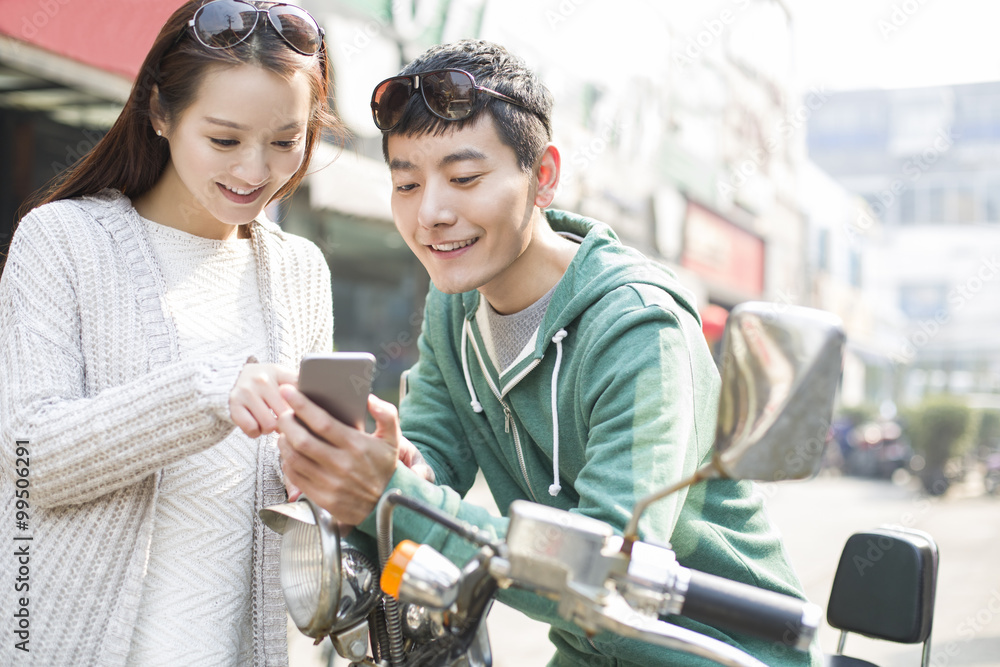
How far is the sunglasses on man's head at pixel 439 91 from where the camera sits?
1.53 meters

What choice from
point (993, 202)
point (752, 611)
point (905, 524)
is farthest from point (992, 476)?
point (993, 202)

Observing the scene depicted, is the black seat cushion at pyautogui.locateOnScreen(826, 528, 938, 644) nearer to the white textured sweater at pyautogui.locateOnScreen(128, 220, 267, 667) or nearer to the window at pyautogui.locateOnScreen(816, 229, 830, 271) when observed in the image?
the white textured sweater at pyautogui.locateOnScreen(128, 220, 267, 667)

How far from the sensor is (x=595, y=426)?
1417mm

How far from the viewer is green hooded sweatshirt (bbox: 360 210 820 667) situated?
1260mm

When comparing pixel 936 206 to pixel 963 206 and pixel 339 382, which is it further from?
pixel 339 382

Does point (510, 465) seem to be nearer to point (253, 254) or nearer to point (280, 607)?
point (280, 607)

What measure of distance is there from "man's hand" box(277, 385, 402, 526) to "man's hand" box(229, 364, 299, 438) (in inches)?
1.5

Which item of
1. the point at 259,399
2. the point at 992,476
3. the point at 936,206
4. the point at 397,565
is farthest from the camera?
the point at 936,206

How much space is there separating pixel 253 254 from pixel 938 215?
154 ft

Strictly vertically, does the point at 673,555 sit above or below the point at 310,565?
above

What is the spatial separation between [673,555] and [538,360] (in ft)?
2.34

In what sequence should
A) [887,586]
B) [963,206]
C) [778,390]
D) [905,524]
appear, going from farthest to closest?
[963,206] < [905,524] < [887,586] < [778,390]

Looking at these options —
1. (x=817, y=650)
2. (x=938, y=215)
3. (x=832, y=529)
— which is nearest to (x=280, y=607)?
(x=817, y=650)

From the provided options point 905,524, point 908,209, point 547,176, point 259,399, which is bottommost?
point 905,524
